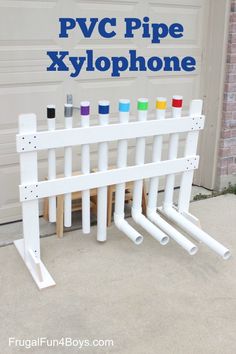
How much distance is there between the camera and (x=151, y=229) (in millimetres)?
3066

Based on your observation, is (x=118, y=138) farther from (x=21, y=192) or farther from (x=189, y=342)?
(x=189, y=342)

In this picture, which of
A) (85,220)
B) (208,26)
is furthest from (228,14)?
(85,220)

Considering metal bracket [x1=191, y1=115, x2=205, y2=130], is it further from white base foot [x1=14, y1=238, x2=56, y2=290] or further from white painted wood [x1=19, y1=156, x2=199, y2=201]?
white base foot [x1=14, y1=238, x2=56, y2=290]

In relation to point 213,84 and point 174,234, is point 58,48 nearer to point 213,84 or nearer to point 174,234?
point 213,84

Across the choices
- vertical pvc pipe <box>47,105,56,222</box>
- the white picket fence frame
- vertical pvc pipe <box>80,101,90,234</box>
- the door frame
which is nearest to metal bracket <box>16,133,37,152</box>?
the white picket fence frame

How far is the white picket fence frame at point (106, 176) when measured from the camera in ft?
8.72

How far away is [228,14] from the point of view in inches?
148

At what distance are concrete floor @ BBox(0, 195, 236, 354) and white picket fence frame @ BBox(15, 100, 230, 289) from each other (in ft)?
0.42

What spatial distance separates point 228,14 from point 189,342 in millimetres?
2805

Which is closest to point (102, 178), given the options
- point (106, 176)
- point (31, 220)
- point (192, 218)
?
point (106, 176)

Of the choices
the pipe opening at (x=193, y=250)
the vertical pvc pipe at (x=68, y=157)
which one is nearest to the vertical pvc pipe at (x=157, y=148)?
the pipe opening at (x=193, y=250)

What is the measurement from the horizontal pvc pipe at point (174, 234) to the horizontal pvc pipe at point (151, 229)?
3.3 inches

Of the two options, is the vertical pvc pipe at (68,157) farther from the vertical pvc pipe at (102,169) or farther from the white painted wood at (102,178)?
the vertical pvc pipe at (102,169)

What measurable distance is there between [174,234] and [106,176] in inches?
25.2
